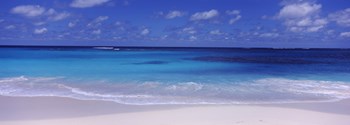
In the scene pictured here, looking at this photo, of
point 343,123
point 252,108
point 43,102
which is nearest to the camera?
→ point 343,123

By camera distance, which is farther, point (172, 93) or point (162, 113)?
point (172, 93)

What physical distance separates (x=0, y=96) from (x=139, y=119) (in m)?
3.35

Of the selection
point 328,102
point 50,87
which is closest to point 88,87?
point 50,87

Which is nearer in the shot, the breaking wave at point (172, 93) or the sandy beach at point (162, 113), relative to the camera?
the sandy beach at point (162, 113)

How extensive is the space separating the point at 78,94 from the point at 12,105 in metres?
1.34

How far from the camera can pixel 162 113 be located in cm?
486

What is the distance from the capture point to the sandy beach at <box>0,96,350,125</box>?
4345 millimetres

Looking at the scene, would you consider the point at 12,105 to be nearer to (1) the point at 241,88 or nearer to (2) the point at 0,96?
(2) the point at 0,96

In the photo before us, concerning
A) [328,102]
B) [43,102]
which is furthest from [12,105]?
[328,102]

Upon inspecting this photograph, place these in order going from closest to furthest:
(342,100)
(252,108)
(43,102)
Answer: (252,108) → (43,102) → (342,100)

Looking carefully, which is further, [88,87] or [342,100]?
[88,87]

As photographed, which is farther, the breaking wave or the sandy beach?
the breaking wave

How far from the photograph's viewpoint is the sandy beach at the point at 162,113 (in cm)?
434

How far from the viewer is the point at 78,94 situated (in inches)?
257
